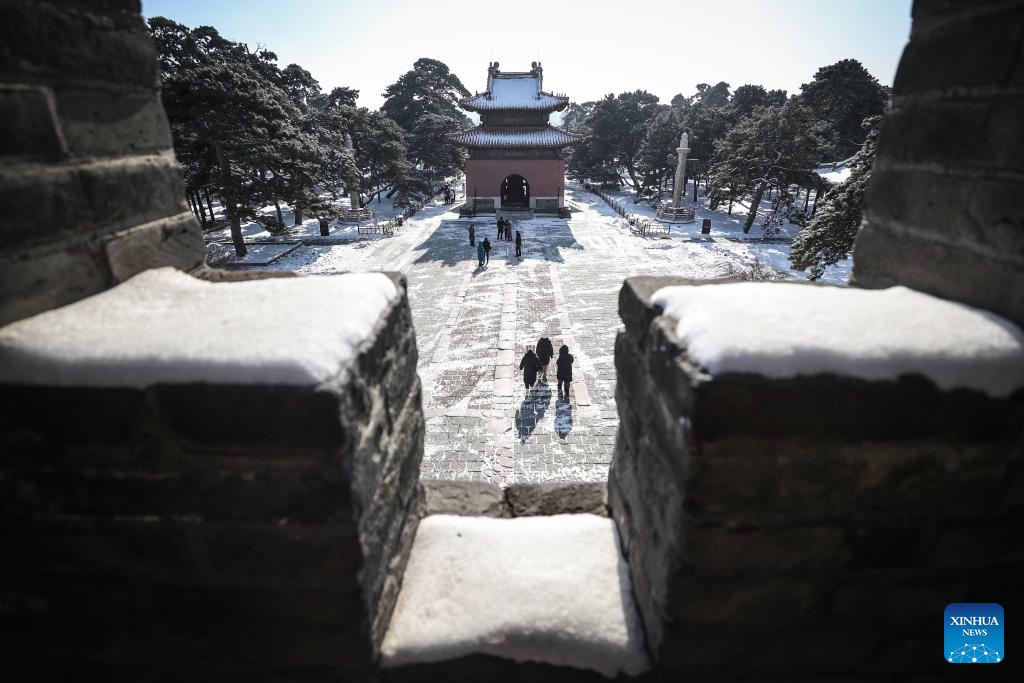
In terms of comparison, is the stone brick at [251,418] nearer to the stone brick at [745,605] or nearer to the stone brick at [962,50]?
the stone brick at [745,605]

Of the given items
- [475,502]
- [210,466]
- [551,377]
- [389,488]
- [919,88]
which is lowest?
[551,377]

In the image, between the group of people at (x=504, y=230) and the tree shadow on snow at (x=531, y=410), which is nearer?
→ the tree shadow on snow at (x=531, y=410)

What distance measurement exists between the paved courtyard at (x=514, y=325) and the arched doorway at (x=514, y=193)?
4.25 metres

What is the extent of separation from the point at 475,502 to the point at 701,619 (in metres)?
1.13

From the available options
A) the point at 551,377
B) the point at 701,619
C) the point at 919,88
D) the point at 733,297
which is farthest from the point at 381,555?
the point at 551,377

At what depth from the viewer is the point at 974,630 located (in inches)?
56.1

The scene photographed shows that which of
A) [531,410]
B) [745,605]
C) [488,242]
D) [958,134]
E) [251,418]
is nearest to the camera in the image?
[251,418]

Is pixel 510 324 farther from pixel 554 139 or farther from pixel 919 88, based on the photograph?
pixel 554 139

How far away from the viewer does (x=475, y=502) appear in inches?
89.0

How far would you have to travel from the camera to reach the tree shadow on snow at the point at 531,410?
7.46 metres

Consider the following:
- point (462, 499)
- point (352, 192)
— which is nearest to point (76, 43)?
point (462, 499)

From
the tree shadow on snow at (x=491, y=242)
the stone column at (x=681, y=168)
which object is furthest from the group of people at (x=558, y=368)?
the stone column at (x=681, y=168)

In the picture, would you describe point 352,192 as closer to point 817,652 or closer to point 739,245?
point 739,245

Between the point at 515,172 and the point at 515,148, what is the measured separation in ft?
4.05
